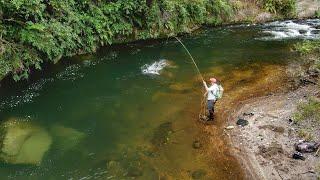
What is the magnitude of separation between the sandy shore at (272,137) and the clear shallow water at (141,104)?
58 cm

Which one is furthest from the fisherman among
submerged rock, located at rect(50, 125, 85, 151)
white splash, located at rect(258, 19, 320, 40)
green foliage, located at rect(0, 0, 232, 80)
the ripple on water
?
white splash, located at rect(258, 19, 320, 40)

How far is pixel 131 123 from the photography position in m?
17.2

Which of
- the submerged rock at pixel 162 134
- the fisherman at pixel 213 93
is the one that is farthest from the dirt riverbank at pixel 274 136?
the submerged rock at pixel 162 134

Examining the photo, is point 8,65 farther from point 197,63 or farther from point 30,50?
point 197,63

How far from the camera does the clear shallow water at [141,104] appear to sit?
14.6 meters

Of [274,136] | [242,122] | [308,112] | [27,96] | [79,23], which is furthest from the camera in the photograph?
[79,23]

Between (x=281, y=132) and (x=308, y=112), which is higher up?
(x=308, y=112)

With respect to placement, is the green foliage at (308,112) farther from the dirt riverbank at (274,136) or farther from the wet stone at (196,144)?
the wet stone at (196,144)

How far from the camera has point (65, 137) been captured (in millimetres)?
16297

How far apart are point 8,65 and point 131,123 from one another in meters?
6.17

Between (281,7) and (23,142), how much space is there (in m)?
21.7

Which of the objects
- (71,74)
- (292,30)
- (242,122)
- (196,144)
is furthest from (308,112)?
(292,30)

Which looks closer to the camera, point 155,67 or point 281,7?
point 155,67

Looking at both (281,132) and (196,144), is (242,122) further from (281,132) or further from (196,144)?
(196,144)
